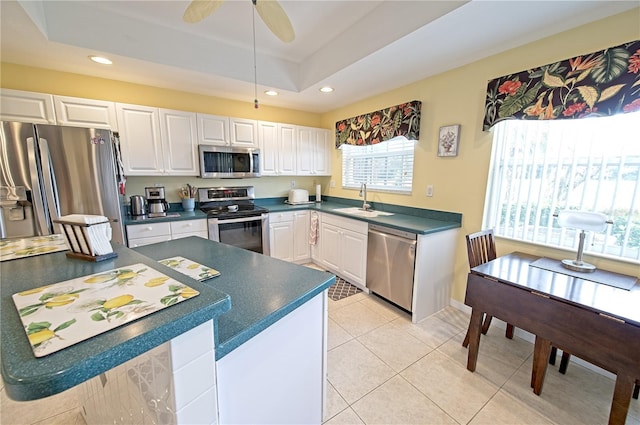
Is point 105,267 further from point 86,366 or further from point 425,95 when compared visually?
point 425,95

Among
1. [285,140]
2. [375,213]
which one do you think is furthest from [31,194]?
[375,213]

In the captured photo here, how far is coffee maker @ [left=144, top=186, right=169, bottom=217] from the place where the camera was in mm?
2864

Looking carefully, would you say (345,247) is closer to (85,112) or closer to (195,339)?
(195,339)

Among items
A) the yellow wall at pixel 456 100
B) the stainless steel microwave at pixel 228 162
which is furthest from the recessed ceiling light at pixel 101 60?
the stainless steel microwave at pixel 228 162

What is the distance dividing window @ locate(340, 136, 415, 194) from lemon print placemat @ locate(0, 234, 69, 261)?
120 inches

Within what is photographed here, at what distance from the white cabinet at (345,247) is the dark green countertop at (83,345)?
2.31 metres

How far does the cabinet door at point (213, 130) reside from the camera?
10.3 feet

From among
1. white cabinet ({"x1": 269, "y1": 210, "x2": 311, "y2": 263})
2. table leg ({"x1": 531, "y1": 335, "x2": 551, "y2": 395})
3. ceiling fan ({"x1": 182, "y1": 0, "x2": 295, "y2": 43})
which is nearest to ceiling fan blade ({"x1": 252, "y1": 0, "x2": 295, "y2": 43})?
ceiling fan ({"x1": 182, "y1": 0, "x2": 295, "y2": 43})

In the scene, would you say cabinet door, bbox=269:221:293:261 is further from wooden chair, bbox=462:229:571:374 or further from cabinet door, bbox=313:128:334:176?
wooden chair, bbox=462:229:571:374

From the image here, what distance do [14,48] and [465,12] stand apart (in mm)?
3547

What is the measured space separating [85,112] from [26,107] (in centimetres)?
40

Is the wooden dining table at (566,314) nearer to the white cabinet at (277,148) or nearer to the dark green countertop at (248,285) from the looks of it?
the dark green countertop at (248,285)

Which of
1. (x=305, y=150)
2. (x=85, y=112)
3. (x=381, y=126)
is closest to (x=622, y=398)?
(x=381, y=126)

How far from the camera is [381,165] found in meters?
3.46
